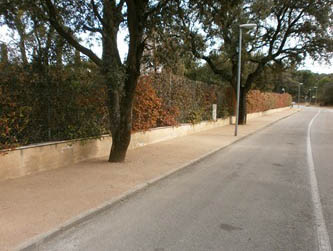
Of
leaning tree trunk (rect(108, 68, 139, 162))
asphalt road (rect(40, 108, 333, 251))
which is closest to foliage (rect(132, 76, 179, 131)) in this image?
leaning tree trunk (rect(108, 68, 139, 162))

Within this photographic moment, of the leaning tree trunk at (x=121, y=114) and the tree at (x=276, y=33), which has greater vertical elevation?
the tree at (x=276, y=33)

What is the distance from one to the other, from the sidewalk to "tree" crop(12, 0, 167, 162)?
37.1 inches

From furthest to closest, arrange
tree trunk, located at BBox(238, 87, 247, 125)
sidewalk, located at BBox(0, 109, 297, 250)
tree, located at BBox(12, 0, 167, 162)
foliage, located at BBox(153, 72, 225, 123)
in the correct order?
tree trunk, located at BBox(238, 87, 247, 125), foliage, located at BBox(153, 72, 225, 123), tree, located at BBox(12, 0, 167, 162), sidewalk, located at BBox(0, 109, 297, 250)

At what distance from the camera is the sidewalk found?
3516 mm

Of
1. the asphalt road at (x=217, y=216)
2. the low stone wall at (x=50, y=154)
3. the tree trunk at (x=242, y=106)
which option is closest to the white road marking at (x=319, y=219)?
the asphalt road at (x=217, y=216)

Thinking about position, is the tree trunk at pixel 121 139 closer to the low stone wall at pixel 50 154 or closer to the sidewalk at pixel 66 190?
the sidewalk at pixel 66 190

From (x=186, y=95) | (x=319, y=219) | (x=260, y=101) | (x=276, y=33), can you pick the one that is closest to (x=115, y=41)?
(x=319, y=219)

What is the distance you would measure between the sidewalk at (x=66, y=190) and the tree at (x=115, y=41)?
943 millimetres

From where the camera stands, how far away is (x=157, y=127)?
1102 centimetres

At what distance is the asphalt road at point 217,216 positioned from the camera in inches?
130

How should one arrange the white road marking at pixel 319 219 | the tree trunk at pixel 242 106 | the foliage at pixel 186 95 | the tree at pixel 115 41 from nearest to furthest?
the white road marking at pixel 319 219
the tree at pixel 115 41
the foliage at pixel 186 95
the tree trunk at pixel 242 106

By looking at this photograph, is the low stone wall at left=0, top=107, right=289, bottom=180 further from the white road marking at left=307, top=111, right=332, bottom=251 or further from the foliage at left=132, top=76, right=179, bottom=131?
the white road marking at left=307, top=111, right=332, bottom=251

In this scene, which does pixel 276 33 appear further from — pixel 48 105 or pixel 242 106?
pixel 48 105

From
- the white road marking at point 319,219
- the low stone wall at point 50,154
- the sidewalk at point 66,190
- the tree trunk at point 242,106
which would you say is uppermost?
the tree trunk at point 242,106
